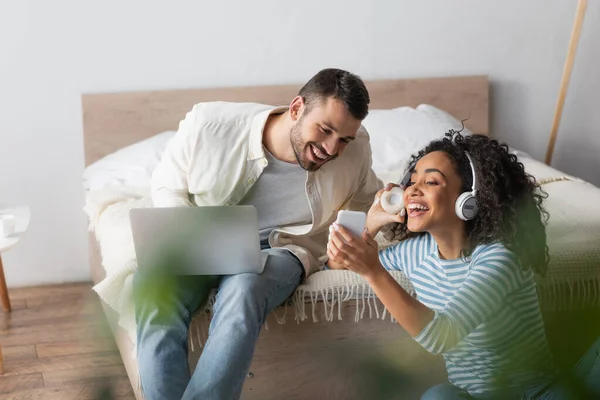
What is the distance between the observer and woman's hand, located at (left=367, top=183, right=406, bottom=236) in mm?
1642

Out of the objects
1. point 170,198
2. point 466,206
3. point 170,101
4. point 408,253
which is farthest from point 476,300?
point 170,101

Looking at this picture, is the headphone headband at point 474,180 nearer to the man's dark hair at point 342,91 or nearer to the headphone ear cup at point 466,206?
the headphone ear cup at point 466,206

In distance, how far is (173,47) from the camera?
2934 mm

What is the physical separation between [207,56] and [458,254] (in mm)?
1651

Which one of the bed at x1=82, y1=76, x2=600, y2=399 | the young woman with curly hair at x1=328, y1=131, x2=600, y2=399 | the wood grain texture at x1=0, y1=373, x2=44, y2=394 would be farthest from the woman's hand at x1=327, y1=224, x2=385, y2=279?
the wood grain texture at x1=0, y1=373, x2=44, y2=394

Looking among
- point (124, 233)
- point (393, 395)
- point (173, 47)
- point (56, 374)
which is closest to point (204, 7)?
point (173, 47)

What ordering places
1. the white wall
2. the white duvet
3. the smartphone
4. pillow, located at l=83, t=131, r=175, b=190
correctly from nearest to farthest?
the smartphone → the white duvet → pillow, located at l=83, t=131, r=175, b=190 → the white wall

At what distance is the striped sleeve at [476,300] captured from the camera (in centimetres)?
129

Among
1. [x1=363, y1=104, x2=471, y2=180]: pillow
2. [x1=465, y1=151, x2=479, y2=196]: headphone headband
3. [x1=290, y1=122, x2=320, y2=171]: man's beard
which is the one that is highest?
[x1=465, y1=151, x2=479, y2=196]: headphone headband

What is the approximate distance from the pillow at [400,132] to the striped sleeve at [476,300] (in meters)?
1.17

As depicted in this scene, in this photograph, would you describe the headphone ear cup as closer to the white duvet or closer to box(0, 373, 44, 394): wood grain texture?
the white duvet

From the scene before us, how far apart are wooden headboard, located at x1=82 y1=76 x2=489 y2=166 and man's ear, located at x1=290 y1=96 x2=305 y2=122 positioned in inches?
43.4

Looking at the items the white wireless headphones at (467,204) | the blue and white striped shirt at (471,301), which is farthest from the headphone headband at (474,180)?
the blue and white striped shirt at (471,301)

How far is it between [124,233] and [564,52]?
195cm
